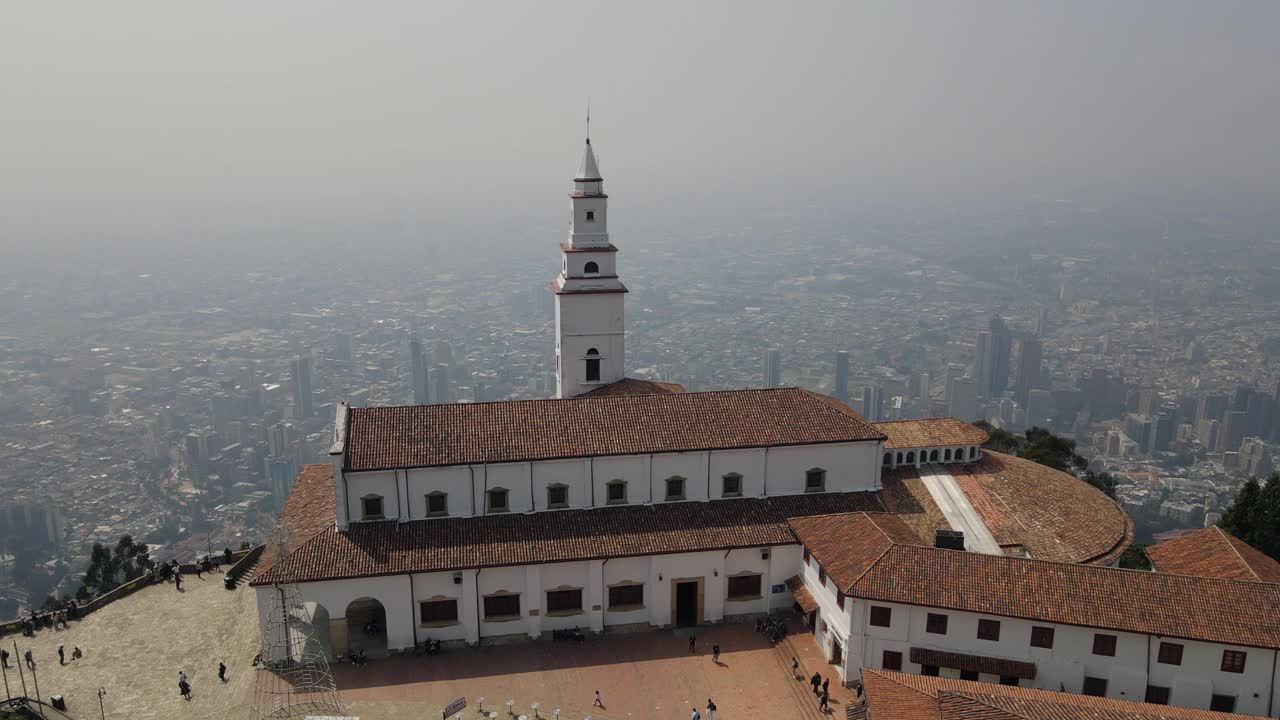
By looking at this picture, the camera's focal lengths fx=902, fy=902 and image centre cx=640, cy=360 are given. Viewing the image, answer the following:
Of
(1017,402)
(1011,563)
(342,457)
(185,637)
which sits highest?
(342,457)

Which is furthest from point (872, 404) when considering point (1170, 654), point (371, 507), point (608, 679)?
point (371, 507)

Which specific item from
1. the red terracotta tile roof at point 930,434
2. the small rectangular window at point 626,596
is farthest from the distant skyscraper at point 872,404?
the small rectangular window at point 626,596

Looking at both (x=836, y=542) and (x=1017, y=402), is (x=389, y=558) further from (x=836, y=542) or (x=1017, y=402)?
(x=1017, y=402)

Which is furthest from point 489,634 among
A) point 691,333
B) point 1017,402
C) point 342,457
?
point 691,333

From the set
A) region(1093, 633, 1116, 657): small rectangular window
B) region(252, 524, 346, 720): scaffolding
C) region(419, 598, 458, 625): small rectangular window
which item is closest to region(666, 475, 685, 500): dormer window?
region(419, 598, 458, 625): small rectangular window

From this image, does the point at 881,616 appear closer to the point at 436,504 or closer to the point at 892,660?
the point at 892,660

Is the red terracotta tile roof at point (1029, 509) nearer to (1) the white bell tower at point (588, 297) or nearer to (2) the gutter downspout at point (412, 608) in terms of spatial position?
(1) the white bell tower at point (588, 297)

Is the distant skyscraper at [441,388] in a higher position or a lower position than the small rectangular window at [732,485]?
lower
